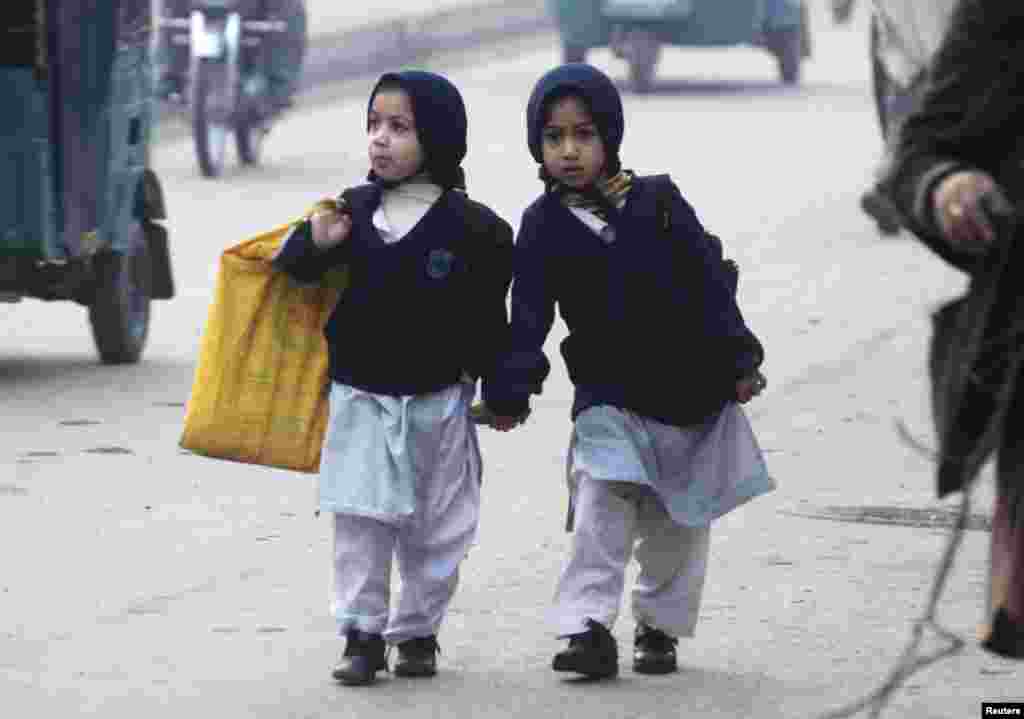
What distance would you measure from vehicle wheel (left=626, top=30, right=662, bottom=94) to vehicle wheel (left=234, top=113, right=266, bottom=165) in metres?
6.63

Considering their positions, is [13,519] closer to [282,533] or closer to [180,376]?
[282,533]

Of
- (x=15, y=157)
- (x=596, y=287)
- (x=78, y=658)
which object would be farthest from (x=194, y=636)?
(x=15, y=157)

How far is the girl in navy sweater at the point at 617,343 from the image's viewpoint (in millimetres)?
6367

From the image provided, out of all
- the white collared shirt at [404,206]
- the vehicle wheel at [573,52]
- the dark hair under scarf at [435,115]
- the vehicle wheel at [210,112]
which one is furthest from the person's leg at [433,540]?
the vehicle wheel at [573,52]

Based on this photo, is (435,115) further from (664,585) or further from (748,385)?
(664,585)

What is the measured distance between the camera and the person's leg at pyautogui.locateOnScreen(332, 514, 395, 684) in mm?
6352

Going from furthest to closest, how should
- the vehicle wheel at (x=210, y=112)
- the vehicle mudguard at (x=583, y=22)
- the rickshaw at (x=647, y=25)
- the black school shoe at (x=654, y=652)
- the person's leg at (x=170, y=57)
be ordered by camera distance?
the vehicle mudguard at (x=583, y=22), the rickshaw at (x=647, y=25), the person's leg at (x=170, y=57), the vehicle wheel at (x=210, y=112), the black school shoe at (x=654, y=652)

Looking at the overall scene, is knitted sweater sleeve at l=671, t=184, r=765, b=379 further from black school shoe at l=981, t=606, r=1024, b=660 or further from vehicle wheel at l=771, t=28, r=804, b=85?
vehicle wheel at l=771, t=28, r=804, b=85

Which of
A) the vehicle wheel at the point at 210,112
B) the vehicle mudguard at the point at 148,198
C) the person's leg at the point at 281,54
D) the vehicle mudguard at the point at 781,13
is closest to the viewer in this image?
the vehicle mudguard at the point at 148,198

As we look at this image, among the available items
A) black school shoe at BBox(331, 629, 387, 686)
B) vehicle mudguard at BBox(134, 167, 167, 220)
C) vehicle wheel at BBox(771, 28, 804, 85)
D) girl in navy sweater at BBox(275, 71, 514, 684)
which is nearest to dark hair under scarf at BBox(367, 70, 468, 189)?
girl in navy sweater at BBox(275, 71, 514, 684)

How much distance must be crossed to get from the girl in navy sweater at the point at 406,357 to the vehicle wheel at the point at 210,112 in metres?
13.9

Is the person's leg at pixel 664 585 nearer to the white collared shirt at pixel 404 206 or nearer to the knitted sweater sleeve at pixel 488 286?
the knitted sweater sleeve at pixel 488 286

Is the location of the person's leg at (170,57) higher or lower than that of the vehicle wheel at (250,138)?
higher

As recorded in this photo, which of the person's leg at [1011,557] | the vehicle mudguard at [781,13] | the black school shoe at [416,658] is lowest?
the vehicle mudguard at [781,13]
